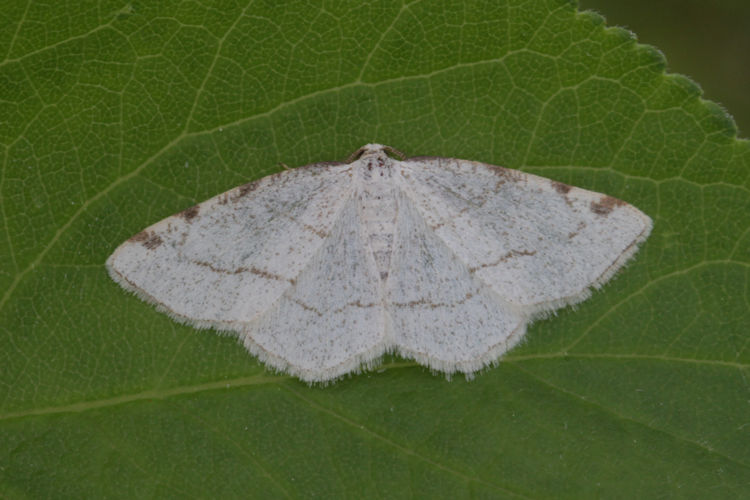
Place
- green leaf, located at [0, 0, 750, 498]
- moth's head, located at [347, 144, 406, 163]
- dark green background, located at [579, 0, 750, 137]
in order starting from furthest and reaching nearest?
dark green background, located at [579, 0, 750, 137]
moth's head, located at [347, 144, 406, 163]
green leaf, located at [0, 0, 750, 498]

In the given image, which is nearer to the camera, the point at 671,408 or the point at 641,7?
the point at 671,408

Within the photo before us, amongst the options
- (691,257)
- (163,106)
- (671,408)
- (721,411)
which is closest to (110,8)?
(163,106)

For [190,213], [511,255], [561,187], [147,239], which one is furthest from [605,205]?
[147,239]

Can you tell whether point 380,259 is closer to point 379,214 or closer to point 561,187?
point 379,214

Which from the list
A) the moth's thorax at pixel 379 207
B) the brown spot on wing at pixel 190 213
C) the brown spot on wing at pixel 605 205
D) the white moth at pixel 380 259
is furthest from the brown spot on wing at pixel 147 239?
the brown spot on wing at pixel 605 205

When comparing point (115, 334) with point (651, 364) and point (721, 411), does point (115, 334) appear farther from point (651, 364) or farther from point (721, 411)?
point (721, 411)

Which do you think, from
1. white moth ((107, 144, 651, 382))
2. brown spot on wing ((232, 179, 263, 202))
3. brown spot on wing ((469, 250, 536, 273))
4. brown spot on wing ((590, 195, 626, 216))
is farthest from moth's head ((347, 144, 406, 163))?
brown spot on wing ((590, 195, 626, 216))

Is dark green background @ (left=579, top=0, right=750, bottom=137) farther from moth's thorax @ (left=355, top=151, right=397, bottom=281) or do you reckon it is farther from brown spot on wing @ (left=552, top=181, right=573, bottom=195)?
moth's thorax @ (left=355, top=151, right=397, bottom=281)
